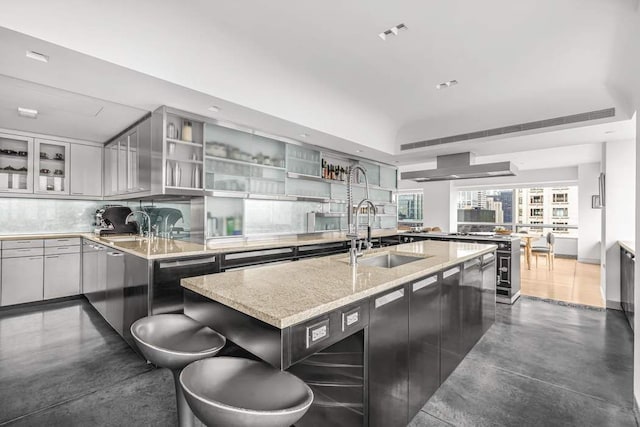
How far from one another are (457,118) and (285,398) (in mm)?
4533

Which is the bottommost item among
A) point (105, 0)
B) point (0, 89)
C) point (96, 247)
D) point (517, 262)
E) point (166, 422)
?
point (166, 422)

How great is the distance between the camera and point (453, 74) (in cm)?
322

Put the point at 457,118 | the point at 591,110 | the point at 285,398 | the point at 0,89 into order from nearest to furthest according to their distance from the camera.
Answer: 1. the point at 285,398
2. the point at 0,89
3. the point at 591,110
4. the point at 457,118

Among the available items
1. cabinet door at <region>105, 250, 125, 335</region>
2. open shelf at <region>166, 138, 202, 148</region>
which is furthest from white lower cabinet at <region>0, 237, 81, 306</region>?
open shelf at <region>166, 138, 202, 148</region>

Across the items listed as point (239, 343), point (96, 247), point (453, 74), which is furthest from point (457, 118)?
point (96, 247)

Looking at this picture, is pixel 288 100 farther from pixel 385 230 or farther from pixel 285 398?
pixel 385 230

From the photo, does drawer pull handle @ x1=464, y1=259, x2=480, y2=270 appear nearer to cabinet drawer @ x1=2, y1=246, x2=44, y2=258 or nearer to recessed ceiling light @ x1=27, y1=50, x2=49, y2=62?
recessed ceiling light @ x1=27, y1=50, x2=49, y2=62

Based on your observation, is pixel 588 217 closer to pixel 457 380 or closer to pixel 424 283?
pixel 457 380

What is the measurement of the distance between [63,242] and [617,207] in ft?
25.2

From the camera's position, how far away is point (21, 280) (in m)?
3.94

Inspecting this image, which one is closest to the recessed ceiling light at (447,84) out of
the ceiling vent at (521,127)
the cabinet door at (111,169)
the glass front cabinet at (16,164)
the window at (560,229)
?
→ the ceiling vent at (521,127)

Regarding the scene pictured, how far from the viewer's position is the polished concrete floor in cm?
186

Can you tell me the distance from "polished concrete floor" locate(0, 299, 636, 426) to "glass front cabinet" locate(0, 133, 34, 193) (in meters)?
1.87

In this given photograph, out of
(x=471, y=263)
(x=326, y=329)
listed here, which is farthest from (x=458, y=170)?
(x=326, y=329)
